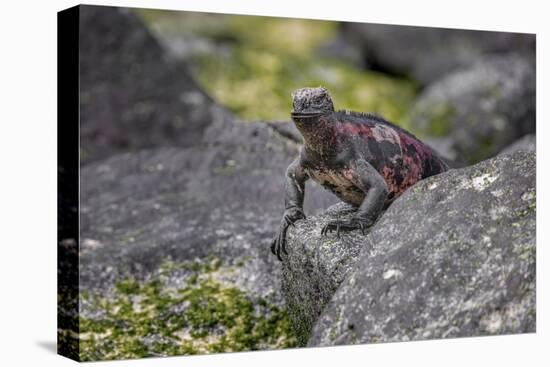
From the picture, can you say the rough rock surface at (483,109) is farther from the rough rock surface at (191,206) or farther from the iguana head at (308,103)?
the iguana head at (308,103)

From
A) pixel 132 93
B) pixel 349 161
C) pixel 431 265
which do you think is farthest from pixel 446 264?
pixel 132 93

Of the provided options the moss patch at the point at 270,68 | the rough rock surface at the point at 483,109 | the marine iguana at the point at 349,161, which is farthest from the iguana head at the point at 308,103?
the moss patch at the point at 270,68

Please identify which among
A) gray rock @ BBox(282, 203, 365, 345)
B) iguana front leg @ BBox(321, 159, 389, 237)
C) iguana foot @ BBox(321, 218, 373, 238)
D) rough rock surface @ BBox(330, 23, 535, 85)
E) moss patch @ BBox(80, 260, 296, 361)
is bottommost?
moss patch @ BBox(80, 260, 296, 361)

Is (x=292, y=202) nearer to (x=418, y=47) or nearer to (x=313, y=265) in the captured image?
(x=313, y=265)

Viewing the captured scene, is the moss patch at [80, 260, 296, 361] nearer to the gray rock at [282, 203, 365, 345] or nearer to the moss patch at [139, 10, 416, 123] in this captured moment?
the gray rock at [282, 203, 365, 345]

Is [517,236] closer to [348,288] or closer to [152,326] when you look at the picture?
[348,288]

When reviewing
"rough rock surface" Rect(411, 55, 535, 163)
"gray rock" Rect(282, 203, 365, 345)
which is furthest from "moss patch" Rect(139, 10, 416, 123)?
"gray rock" Rect(282, 203, 365, 345)
